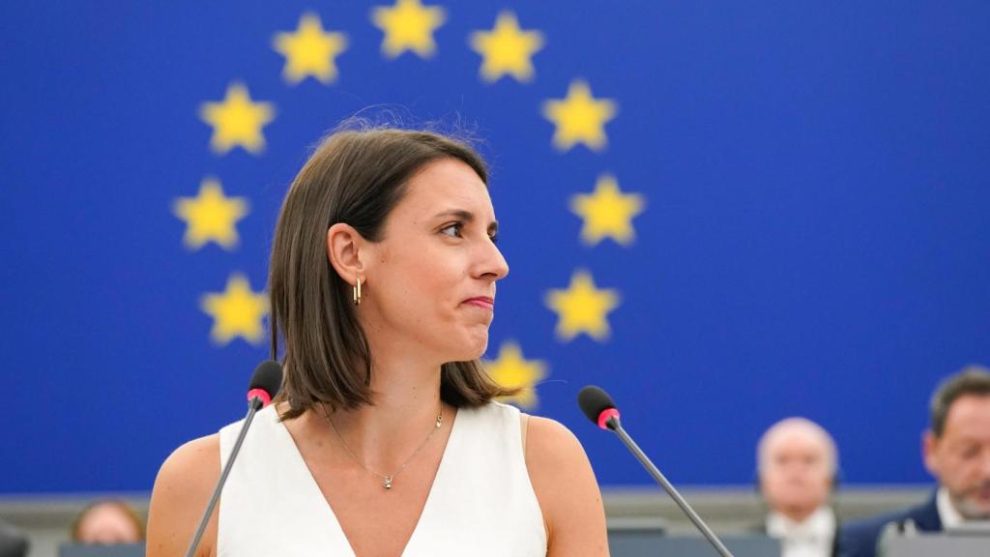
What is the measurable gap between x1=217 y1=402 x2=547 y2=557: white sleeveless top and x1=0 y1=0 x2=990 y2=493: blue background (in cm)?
309

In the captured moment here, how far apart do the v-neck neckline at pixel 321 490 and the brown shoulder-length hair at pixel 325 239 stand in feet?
0.26

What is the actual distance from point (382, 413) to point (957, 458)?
9.14 ft

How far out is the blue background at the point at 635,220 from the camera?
5.93 m

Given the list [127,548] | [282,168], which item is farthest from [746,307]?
[127,548]

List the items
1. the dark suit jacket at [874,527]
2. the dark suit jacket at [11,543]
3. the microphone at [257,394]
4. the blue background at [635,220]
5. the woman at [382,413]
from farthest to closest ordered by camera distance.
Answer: the blue background at [635,220]
the dark suit jacket at [874,527]
the dark suit jacket at [11,543]
the woman at [382,413]
the microphone at [257,394]

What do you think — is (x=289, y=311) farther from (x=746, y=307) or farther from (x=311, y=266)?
(x=746, y=307)

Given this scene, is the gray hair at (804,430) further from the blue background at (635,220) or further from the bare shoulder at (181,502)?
the bare shoulder at (181,502)

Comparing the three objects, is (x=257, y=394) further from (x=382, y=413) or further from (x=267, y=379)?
(x=382, y=413)

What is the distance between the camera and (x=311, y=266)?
269 centimetres

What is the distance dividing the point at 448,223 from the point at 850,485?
3685 millimetres

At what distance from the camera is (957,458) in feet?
16.4

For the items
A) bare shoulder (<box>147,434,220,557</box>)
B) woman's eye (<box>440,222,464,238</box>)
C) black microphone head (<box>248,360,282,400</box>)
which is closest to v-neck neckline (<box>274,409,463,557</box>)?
bare shoulder (<box>147,434,220,557</box>)

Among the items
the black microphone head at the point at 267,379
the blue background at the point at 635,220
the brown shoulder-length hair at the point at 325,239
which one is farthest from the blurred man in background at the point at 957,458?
the black microphone head at the point at 267,379

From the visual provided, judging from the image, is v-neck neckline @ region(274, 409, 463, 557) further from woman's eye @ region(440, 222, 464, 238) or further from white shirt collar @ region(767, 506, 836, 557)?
white shirt collar @ region(767, 506, 836, 557)
